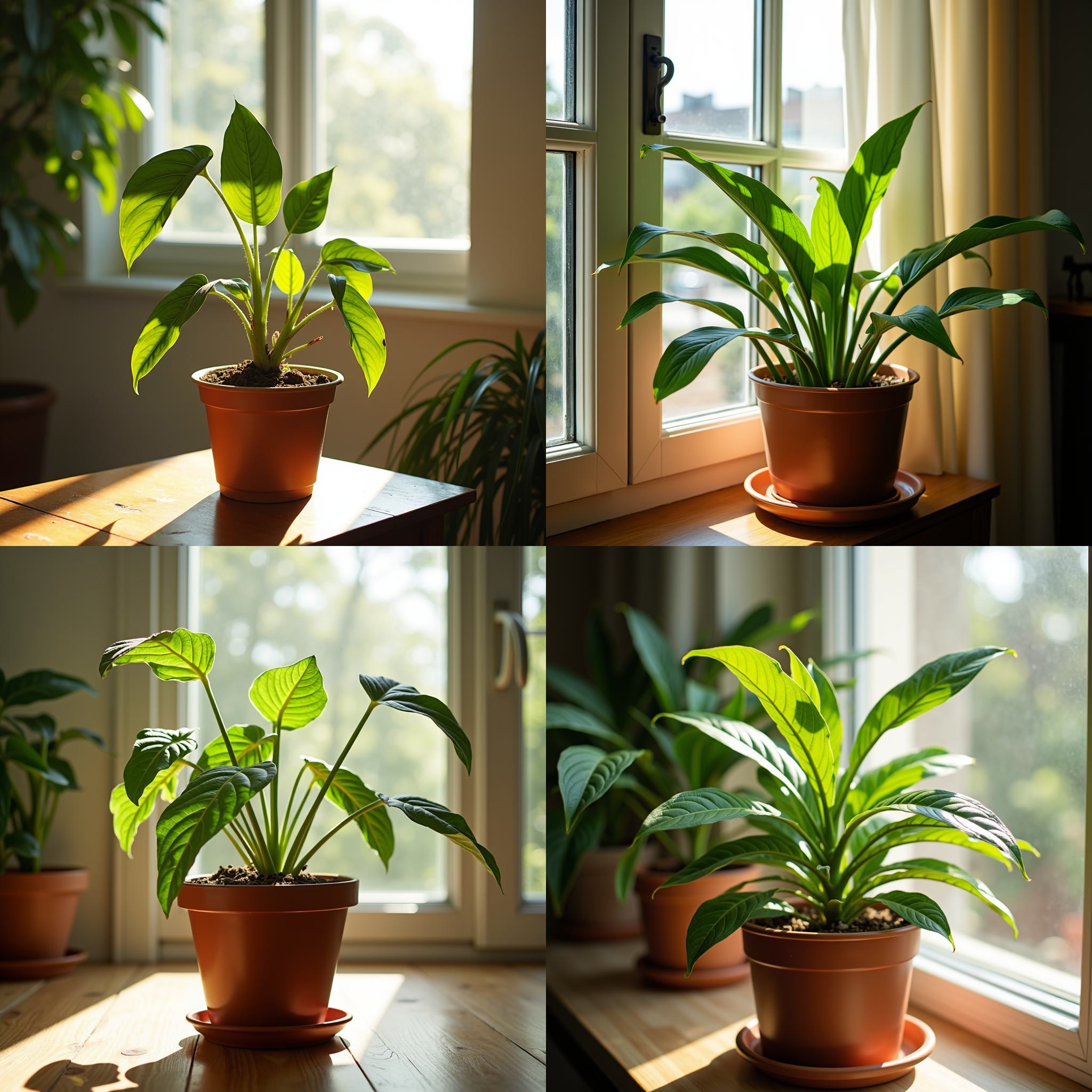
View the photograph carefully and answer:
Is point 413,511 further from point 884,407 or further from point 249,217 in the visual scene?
point 884,407

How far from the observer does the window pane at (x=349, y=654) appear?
1260 mm

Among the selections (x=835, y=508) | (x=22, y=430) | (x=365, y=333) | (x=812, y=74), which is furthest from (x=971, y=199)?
(x=22, y=430)

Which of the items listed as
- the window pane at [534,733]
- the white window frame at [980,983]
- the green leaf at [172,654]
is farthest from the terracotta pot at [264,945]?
the white window frame at [980,983]

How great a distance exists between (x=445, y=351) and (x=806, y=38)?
672 millimetres

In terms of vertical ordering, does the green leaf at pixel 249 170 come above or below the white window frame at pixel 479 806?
above

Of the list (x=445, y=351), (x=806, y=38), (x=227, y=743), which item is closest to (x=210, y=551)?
(x=227, y=743)

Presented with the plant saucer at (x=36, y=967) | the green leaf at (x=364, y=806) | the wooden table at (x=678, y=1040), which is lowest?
the wooden table at (x=678, y=1040)

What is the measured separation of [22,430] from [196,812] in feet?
1.36

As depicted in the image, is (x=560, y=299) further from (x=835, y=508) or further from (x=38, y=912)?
(x=38, y=912)

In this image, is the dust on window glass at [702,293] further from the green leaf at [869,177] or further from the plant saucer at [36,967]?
the plant saucer at [36,967]

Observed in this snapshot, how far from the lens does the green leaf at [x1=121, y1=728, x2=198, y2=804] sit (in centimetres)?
97

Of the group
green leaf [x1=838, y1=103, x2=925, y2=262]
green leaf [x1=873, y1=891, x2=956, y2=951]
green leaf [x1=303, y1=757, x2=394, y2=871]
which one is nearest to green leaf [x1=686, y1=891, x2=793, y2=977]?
green leaf [x1=873, y1=891, x2=956, y2=951]

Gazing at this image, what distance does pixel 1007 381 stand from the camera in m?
1.40

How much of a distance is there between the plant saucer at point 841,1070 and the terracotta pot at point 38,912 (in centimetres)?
78
